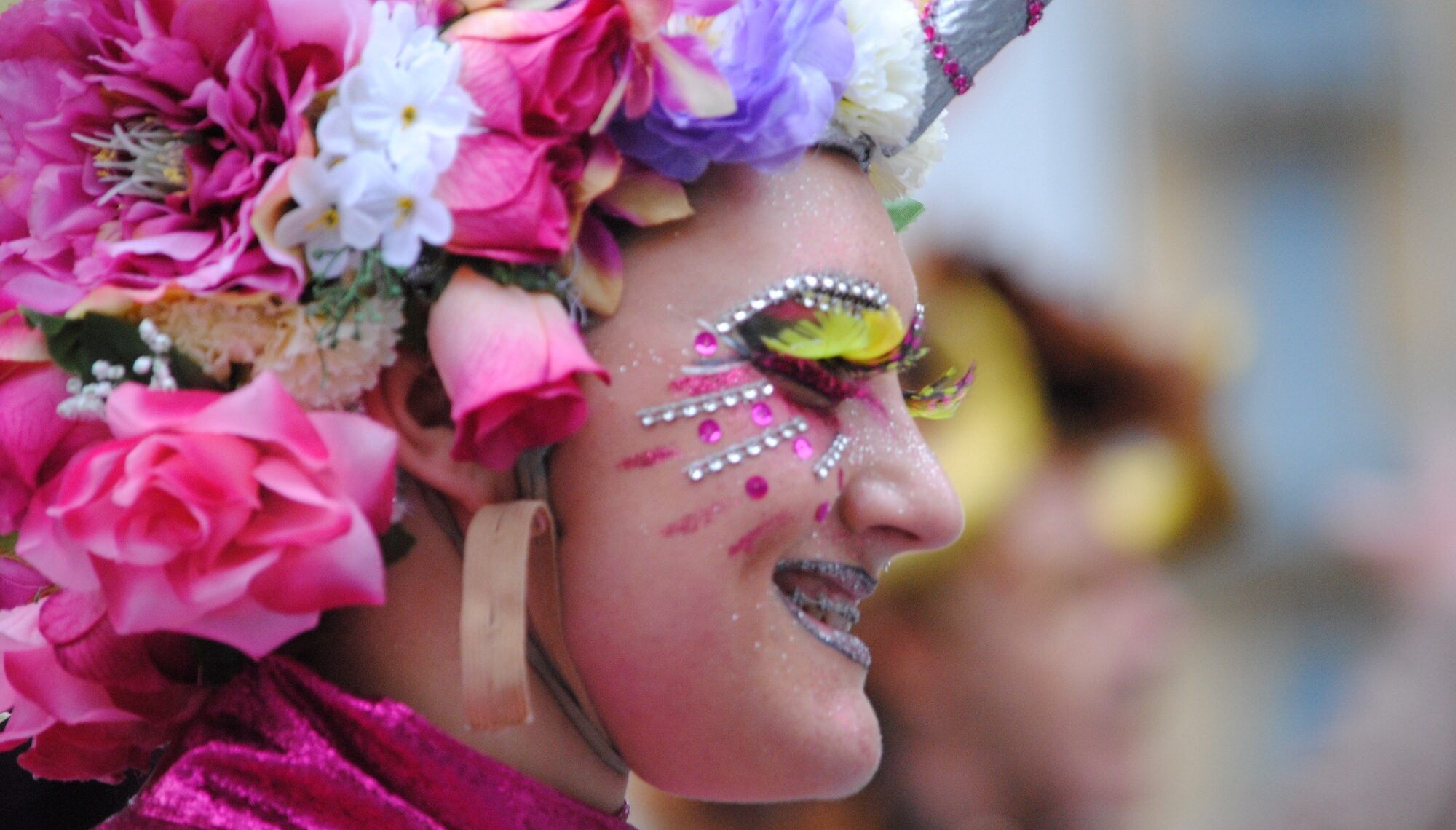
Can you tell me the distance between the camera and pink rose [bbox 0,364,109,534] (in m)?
1.22

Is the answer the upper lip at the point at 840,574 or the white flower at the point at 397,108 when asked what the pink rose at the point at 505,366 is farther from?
the upper lip at the point at 840,574

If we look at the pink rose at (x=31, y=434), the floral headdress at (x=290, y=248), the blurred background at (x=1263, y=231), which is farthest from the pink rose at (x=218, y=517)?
the blurred background at (x=1263, y=231)

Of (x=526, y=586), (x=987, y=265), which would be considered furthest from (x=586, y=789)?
(x=987, y=265)

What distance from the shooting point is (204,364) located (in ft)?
3.91

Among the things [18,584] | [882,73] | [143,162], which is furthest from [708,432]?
[18,584]

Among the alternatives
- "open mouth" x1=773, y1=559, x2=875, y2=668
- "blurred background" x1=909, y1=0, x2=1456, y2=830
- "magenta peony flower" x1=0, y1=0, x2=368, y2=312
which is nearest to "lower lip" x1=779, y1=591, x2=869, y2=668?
"open mouth" x1=773, y1=559, x2=875, y2=668

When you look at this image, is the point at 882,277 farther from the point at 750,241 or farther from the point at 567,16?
the point at 567,16

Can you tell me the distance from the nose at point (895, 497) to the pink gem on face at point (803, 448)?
5 centimetres

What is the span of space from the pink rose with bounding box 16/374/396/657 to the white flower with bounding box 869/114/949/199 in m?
0.55

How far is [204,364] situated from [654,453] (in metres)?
0.33

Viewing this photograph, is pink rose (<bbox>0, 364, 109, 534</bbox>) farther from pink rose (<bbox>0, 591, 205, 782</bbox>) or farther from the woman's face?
the woman's face

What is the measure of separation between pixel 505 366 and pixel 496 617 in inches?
6.9

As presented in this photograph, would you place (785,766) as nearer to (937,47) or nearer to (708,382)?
(708,382)

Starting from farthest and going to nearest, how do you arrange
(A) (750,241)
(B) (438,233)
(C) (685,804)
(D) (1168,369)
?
(D) (1168,369) → (C) (685,804) → (A) (750,241) → (B) (438,233)
